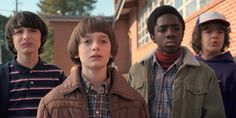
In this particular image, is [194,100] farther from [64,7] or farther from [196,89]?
[64,7]

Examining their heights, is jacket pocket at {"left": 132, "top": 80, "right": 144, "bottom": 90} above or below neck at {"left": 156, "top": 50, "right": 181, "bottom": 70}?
below

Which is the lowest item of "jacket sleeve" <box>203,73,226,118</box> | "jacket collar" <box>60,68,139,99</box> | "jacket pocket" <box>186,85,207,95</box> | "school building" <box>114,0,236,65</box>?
"jacket sleeve" <box>203,73,226,118</box>

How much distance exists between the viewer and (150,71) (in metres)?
3.13

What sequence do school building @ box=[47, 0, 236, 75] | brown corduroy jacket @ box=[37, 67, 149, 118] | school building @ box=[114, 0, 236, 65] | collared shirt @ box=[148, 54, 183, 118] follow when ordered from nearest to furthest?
brown corduroy jacket @ box=[37, 67, 149, 118], collared shirt @ box=[148, 54, 183, 118], school building @ box=[114, 0, 236, 65], school building @ box=[47, 0, 236, 75]

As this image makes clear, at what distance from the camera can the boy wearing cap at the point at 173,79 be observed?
2900mm

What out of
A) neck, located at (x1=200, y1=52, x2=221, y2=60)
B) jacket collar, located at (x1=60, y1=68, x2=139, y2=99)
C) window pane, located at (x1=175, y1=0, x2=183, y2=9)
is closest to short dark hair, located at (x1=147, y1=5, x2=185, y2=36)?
neck, located at (x1=200, y1=52, x2=221, y2=60)

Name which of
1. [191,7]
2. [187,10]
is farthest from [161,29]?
[187,10]

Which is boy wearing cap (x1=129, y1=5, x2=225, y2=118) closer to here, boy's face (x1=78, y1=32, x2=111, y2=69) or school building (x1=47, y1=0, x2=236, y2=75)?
boy's face (x1=78, y1=32, x2=111, y2=69)

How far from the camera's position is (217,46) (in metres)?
3.52

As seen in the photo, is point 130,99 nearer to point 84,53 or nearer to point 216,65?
point 84,53

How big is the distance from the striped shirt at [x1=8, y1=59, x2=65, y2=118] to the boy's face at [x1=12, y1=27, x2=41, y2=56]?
0.12 metres

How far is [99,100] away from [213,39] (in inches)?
57.0

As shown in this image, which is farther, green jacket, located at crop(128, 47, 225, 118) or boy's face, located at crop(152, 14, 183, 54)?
boy's face, located at crop(152, 14, 183, 54)

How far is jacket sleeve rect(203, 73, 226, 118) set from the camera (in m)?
2.86
